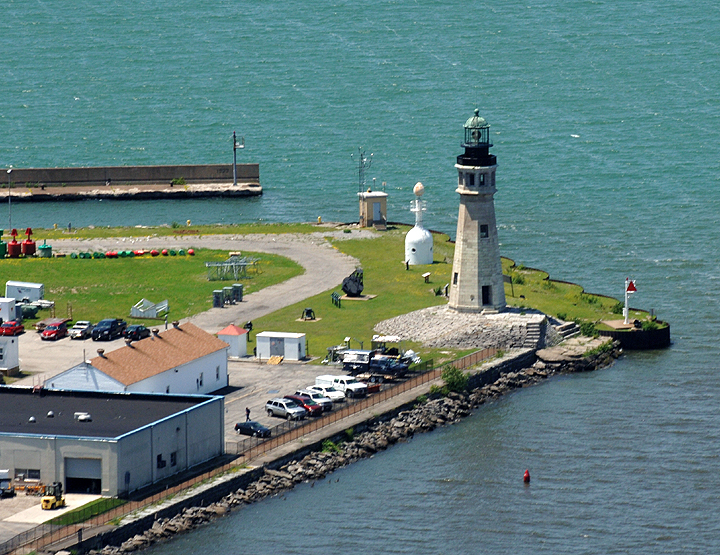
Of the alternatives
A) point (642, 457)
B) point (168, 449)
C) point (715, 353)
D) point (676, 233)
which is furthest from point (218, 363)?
point (676, 233)

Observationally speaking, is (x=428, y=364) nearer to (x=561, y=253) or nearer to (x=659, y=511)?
(x=659, y=511)

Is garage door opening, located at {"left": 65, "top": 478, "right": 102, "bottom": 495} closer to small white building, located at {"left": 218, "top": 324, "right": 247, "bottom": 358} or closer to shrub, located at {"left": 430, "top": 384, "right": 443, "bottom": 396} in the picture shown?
shrub, located at {"left": 430, "top": 384, "right": 443, "bottom": 396}

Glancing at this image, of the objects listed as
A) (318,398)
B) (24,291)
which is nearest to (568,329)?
(318,398)

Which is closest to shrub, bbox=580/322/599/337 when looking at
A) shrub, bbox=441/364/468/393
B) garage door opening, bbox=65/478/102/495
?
shrub, bbox=441/364/468/393

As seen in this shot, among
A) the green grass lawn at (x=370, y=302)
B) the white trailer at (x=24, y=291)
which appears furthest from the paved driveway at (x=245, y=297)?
the white trailer at (x=24, y=291)

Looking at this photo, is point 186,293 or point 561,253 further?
point 561,253
